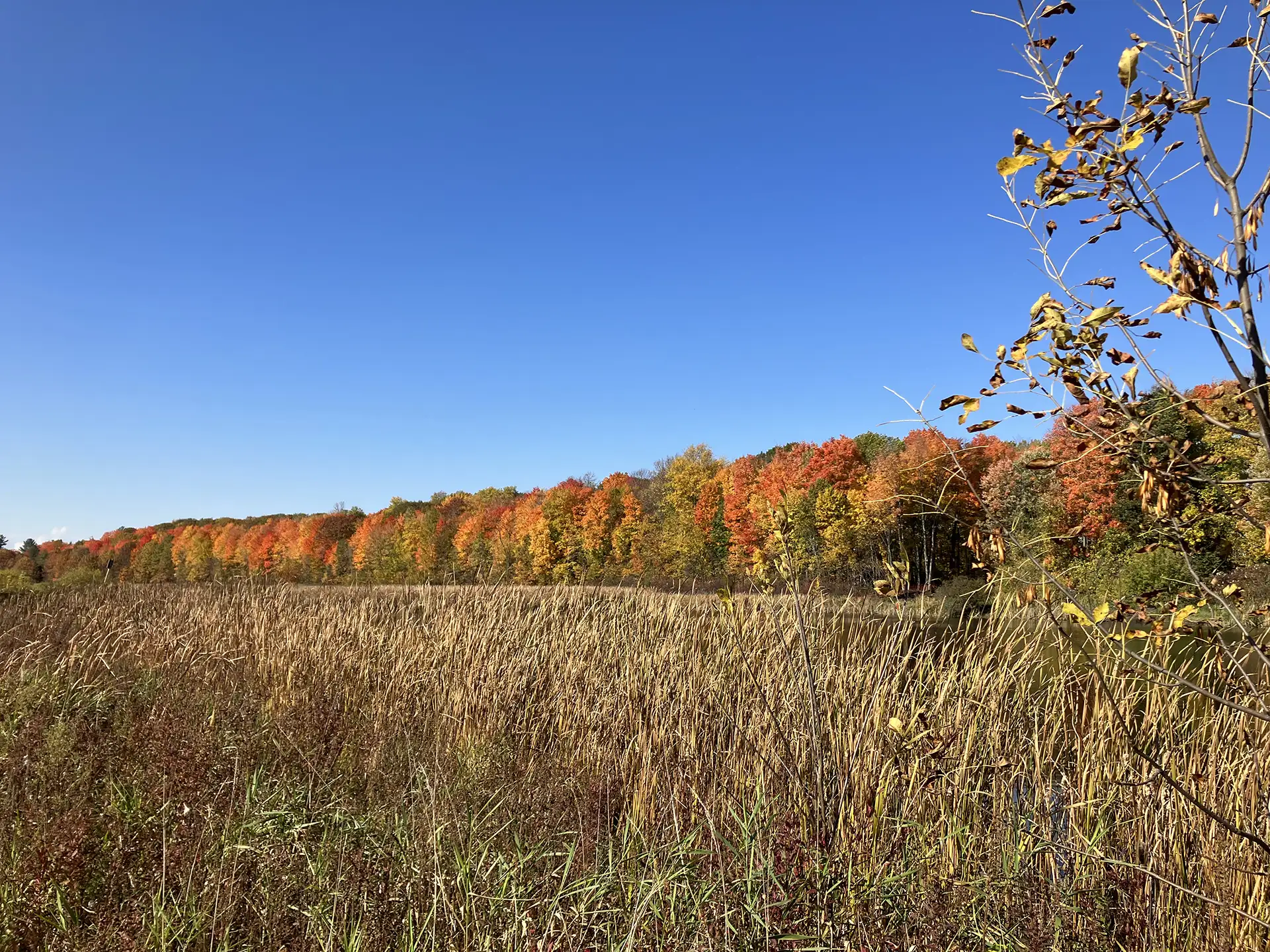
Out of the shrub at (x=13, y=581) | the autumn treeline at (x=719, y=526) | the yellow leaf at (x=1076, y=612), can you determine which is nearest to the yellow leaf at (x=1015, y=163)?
the autumn treeline at (x=719, y=526)

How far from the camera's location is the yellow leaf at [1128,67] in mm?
1557

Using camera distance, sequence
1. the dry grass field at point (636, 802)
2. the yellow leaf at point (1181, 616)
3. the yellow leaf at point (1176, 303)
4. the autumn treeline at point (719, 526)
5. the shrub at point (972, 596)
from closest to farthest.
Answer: the yellow leaf at point (1176, 303) < the yellow leaf at point (1181, 616) < the dry grass field at point (636, 802) < the shrub at point (972, 596) < the autumn treeline at point (719, 526)

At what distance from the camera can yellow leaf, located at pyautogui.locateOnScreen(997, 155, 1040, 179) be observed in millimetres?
1713

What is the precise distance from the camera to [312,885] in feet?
9.18

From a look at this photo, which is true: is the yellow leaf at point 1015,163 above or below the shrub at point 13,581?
above

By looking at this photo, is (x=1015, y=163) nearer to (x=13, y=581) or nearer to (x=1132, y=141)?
(x=1132, y=141)

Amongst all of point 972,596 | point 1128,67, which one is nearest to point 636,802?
point 1128,67

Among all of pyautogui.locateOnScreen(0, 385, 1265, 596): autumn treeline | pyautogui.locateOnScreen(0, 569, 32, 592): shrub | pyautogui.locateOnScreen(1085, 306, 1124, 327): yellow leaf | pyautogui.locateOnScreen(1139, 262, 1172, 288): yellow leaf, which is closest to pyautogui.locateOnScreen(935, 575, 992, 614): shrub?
pyautogui.locateOnScreen(0, 385, 1265, 596): autumn treeline

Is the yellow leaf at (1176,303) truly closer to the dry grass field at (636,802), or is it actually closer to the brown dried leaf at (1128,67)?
the brown dried leaf at (1128,67)

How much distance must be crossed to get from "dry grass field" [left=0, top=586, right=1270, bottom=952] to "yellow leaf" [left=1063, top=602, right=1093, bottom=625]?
0.59 feet

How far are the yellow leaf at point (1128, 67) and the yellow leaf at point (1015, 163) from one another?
0.21m

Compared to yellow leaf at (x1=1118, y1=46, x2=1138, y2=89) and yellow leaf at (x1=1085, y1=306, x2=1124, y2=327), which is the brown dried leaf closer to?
yellow leaf at (x1=1118, y1=46, x2=1138, y2=89)

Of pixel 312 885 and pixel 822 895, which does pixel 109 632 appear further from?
pixel 822 895

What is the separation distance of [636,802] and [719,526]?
3132 centimetres
